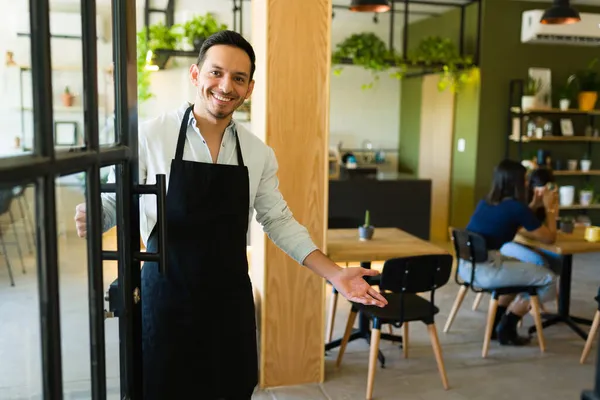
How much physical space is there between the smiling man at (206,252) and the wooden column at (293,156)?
4.44 feet

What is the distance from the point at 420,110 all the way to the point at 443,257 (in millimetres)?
5870

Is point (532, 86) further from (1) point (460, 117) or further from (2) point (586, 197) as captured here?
(2) point (586, 197)

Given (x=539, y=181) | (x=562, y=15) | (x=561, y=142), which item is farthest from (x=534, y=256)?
(x=561, y=142)

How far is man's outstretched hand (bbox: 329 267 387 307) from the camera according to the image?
164cm

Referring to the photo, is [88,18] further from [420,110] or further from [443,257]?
[420,110]

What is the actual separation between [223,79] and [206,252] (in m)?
0.50

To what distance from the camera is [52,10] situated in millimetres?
871

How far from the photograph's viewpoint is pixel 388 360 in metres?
3.93

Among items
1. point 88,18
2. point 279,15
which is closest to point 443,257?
point 279,15

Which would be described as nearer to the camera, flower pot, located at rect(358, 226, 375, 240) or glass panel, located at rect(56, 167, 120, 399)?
glass panel, located at rect(56, 167, 120, 399)

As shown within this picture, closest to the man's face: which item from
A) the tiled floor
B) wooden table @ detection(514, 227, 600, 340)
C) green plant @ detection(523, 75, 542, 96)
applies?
the tiled floor

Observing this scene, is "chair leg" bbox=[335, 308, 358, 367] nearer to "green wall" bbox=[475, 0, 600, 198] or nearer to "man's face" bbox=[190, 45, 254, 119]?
"man's face" bbox=[190, 45, 254, 119]

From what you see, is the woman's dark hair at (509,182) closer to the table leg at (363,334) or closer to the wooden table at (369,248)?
the wooden table at (369,248)

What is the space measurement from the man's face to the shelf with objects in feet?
20.7
